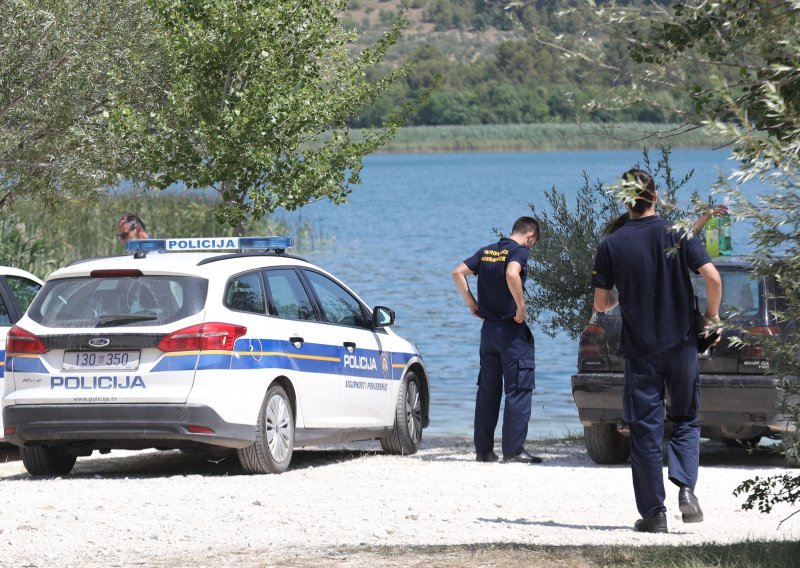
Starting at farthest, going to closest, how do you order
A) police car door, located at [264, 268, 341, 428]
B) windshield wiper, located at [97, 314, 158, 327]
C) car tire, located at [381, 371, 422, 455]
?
car tire, located at [381, 371, 422, 455]
police car door, located at [264, 268, 341, 428]
windshield wiper, located at [97, 314, 158, 327]

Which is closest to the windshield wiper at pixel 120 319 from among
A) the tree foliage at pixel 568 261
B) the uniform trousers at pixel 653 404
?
the uniform trousers at pixel 653 404

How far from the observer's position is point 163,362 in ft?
33.4

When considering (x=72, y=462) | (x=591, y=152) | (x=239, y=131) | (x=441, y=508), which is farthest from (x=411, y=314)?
(x=591, y=152)

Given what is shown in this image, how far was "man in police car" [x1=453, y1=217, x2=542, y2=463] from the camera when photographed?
467 inches

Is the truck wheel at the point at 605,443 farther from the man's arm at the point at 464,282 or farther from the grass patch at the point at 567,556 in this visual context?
the grass patch at the point at 567,556

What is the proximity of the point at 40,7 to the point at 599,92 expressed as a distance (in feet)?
30.9

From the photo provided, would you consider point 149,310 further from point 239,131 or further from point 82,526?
point 239,131

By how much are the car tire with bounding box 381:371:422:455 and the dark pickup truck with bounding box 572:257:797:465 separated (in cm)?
171

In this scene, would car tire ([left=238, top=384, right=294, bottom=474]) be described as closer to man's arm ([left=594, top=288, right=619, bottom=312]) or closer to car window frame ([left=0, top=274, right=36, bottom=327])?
car window frame ([left=0, top=274, right=36, bottom=327])

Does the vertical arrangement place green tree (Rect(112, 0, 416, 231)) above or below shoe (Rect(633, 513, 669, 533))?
above

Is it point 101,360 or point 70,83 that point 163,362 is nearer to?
point 101,360

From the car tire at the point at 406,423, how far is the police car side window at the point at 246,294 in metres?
2.20

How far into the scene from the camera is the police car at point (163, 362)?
402 inches

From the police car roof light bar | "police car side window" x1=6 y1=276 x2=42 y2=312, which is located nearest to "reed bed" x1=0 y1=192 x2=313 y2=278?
"police car side window" x1=6 y1=276 x2=42 y2=312
